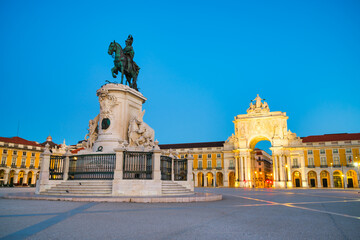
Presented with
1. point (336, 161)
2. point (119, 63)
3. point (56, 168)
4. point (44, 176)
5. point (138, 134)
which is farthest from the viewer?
point (336, 161)

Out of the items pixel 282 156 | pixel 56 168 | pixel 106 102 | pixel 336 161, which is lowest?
pixel 56 168

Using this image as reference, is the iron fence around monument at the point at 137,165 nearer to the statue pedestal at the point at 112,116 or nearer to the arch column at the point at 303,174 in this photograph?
the statue pedestal at the point at 112,116

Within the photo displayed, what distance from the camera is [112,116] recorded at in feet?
50.3

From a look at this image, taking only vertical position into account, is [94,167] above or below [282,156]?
below

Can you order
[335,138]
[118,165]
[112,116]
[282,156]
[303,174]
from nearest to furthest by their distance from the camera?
[118,165]
[112,116]
[303,174]
[282,156]
[335,138]

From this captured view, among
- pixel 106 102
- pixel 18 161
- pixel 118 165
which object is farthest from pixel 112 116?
pixel 18 161

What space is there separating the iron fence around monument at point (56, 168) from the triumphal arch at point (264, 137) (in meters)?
52.1

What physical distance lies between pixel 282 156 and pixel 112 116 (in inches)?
2109

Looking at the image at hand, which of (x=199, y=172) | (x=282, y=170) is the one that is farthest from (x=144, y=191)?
(x=199, y=172)

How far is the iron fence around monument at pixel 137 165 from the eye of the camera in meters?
13.2

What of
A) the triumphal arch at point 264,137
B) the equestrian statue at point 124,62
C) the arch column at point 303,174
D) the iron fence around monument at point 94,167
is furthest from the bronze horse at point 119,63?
the arch column at point 303,174

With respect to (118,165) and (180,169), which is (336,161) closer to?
(180,169)

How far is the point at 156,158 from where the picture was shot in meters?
13.3

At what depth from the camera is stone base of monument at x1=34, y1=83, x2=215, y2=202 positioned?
1254 cm
